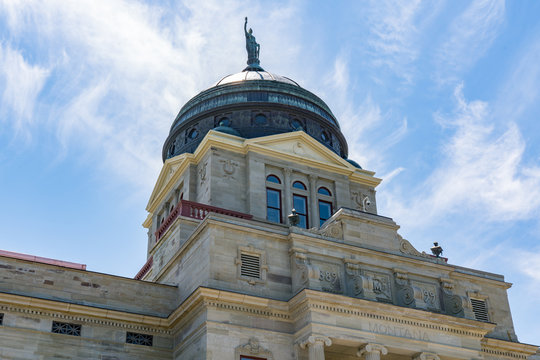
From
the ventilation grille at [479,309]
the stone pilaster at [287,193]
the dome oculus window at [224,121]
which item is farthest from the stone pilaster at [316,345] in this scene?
the dome oculus window at [224,121]

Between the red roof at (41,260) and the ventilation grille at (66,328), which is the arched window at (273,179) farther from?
the ventilation grille at (66,328)

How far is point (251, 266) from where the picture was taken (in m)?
31.2

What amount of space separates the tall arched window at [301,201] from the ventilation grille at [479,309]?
11408mm

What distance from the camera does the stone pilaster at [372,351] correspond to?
97.5 ft

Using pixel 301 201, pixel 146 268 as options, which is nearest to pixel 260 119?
pixel 301 201

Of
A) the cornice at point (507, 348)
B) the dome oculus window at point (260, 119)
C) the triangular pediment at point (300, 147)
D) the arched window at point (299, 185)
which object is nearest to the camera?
the cornice at point (507, 348)

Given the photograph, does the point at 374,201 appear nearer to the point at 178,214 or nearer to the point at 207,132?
the point at 207,132

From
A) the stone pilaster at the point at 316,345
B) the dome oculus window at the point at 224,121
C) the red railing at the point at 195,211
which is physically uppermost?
the dome oculus window at the point at 224,121

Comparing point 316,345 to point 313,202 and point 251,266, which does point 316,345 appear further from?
point 313,202

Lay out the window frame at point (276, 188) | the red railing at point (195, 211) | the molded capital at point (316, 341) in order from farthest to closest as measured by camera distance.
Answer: the window frame at point (276, 188), the red railing at point (195, 211), the molded capital at point (316, 341)

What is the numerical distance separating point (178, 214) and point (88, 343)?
32.0ft

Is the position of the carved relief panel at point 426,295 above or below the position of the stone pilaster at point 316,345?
above

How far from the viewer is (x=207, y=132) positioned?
156ft

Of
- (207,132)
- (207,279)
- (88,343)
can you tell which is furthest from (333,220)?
(207,132)
